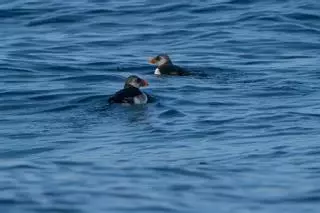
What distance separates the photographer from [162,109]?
18.2 metres

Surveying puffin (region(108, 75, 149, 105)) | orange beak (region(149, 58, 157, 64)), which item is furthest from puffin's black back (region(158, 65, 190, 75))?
puffin (region(108, 75, 149, 105))

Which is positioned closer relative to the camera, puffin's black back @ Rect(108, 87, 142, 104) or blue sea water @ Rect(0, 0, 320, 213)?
blue sea water @ Rect(0, 0, 320, 213)

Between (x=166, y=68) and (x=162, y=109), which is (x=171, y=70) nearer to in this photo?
(x=166, y=68)

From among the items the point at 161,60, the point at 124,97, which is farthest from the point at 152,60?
the point at 124,97

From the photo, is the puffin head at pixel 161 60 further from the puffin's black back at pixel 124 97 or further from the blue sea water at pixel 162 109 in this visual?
the puffin's black back at pixel 124 97

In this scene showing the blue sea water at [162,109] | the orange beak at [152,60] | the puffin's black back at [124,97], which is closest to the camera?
the blue sea water at [162,109]

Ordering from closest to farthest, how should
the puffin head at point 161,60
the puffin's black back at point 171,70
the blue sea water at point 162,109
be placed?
1. the blue sea water at point 162,109
2. the puffin's black back at point 171,70
3. the puffin head at point 161,60

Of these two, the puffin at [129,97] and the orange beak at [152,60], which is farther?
the orange beak at [152,60]

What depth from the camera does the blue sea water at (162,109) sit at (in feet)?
36.6

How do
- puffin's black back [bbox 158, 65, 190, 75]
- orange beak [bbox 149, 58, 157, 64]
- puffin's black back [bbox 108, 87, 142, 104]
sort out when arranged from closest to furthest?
puffin's black back [bbox 108, 87, 142, 104]
puffin's black back [bbox 158, 65, 190, 75]
orange beak [bbox 149, 58, 157, 64]

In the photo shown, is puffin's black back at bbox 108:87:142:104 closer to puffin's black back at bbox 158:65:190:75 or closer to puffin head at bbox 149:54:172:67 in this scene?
puffin's black back at bbox 158:65:190:75

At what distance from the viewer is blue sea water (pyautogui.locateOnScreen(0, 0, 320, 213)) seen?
36.6 ft

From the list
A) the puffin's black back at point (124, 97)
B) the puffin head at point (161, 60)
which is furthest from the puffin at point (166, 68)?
the puffin's black back at point (124, 97)

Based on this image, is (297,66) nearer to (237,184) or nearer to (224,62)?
(224,62)
